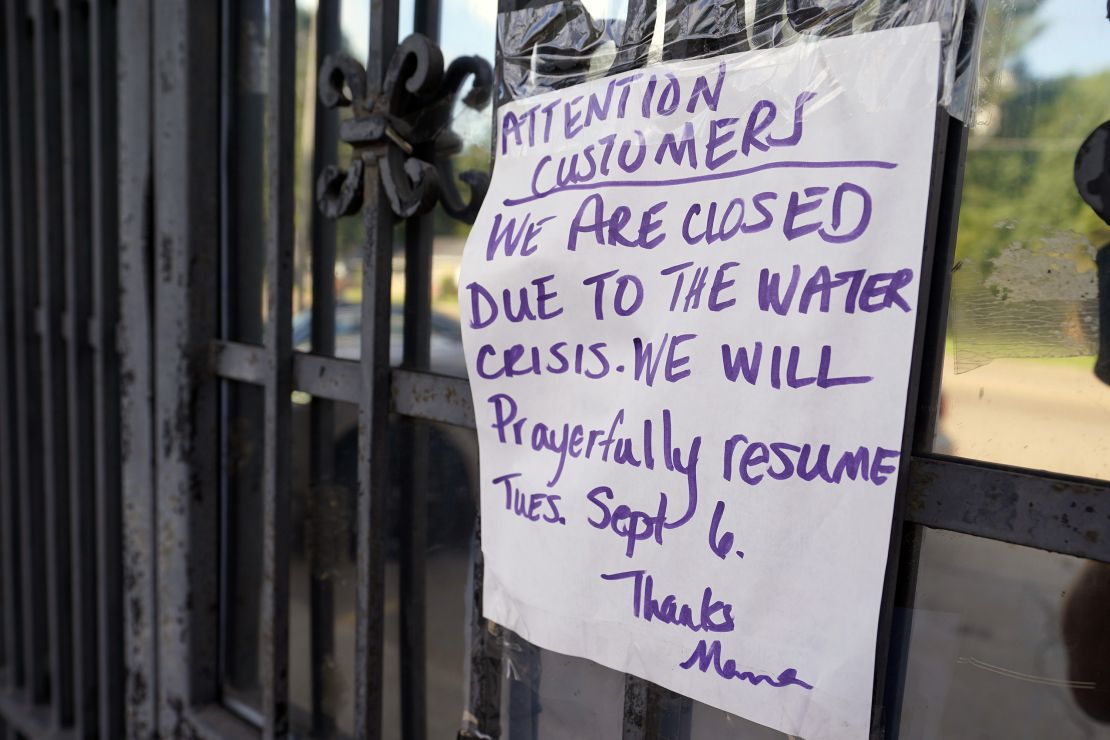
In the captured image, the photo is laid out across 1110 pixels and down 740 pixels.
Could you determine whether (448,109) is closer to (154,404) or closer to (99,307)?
(154,404)

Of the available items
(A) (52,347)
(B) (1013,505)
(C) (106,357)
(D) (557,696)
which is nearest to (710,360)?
(B) (1013,505)

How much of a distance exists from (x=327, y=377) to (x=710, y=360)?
0.71 m

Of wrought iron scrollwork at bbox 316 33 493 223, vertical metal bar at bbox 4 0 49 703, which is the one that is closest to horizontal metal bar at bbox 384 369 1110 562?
wrought iron scrollwork at bbox 316 33 493 223

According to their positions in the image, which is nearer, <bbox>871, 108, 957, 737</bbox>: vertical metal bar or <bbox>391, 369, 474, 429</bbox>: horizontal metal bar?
<bbox>871, 108, 957, 737</bbox>: vertical metal bar

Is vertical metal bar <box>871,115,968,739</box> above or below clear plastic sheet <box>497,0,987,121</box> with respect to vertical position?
below

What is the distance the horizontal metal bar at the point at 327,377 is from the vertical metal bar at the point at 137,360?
0.48 meters

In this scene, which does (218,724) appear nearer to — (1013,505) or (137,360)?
(137,360)

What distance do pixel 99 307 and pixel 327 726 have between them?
3.46 feet

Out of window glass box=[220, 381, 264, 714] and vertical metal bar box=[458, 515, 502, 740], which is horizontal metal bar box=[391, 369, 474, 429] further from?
window glass box=[220, 381, 264, 714]

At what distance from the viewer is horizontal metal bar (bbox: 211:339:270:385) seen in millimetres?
1414

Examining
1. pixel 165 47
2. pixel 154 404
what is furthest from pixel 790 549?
pixel 165 47

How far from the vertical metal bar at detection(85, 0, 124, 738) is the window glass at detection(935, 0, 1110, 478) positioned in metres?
1.73

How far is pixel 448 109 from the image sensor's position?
1165 mm

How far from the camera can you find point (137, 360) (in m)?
1.61
